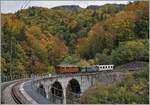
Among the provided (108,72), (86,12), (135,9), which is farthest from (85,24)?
(108,72)

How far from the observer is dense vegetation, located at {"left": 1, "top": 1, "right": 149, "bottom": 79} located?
72.8ft

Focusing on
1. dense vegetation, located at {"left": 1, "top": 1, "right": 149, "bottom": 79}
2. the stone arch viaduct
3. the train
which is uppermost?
dense vegetation, located at {"left": 1, "top": 1, "right": 149, "bottom": 79}

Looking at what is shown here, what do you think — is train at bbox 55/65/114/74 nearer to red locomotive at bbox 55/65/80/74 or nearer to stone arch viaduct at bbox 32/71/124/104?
red locomotive at bbox 55/65/80/74

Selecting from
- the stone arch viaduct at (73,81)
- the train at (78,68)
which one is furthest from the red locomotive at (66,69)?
the stone arch viaduct at (73,81)

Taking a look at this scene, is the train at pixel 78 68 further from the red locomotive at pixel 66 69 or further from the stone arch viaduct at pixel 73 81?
the stone arch viaduct at pixel 73 81

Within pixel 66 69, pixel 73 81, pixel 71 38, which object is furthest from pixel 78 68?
pixel 71 38

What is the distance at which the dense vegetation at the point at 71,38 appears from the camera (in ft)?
72.8

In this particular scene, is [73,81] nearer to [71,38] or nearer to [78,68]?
[78,68]

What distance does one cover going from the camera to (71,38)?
33.6 metres

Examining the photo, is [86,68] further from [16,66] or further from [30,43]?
[16,66]

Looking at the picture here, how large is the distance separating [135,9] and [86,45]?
14.6ft

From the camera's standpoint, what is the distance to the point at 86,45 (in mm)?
29516

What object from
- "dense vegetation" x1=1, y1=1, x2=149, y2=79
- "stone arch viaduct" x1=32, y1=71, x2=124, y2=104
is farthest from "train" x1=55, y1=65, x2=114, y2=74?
"stone arch viaduct" x1=32, y1=71, x2=124, y2=104

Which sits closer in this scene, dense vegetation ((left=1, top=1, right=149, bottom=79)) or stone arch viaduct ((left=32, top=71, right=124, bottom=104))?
stone arch viaduct ((left=32, top=71, right=124, bottom=104))
